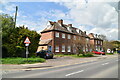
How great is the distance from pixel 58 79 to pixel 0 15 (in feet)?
46.5

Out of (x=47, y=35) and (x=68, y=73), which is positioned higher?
(x=47, y=35)

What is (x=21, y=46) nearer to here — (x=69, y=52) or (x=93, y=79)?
(x=93, y=79)

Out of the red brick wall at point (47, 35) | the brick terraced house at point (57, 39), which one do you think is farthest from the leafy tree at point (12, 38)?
the red brick wall at point (47, 35)

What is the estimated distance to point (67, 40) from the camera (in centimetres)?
3928

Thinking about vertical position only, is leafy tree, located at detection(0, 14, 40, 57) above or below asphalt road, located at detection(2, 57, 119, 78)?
above

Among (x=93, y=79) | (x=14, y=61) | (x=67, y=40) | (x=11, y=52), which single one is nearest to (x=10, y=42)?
(x=11, y=52)

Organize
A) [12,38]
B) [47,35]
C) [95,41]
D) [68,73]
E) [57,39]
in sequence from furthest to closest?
[95,41]
[47,35]
[57,39]
[12,38]
[68,73]

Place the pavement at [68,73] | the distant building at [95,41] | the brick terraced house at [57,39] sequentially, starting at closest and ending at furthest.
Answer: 1. the pavement at [68,73]
2. the brick terraced house at [57,39]
3. the distant building at [95,41]

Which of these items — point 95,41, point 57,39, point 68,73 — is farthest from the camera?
point 95,41

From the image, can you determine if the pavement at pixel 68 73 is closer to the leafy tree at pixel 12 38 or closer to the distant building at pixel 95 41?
the leafy tree at pixel 12 38

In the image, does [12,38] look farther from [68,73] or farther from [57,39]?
[57,39]

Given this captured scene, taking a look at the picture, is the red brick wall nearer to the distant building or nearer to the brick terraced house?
the brick terraced house

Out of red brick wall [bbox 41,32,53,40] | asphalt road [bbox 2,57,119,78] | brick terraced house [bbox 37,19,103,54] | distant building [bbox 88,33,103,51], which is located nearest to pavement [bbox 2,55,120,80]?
asphalt road [bbox 2,57,119,78]

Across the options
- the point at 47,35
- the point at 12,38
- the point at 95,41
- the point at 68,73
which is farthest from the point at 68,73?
the point at 95,41
